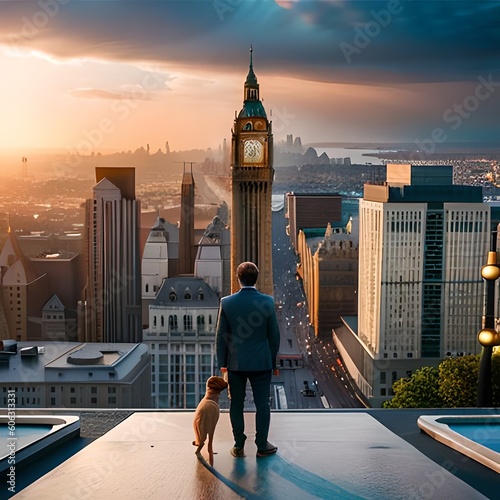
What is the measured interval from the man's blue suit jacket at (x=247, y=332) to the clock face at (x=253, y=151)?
7243 millimetres

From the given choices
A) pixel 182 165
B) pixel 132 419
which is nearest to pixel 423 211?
pixel 182 165

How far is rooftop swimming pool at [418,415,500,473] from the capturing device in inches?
68.4

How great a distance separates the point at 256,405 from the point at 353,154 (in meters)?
6.56

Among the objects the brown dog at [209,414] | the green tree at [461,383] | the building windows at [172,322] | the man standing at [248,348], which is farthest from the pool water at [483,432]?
A: the building windows at [172,322]

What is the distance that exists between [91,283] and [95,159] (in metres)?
1.41

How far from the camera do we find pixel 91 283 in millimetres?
7902

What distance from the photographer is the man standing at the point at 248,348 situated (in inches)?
63.5

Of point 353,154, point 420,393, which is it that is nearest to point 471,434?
point 420,393

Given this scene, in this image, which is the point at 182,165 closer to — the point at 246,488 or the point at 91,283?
the point at 91,283

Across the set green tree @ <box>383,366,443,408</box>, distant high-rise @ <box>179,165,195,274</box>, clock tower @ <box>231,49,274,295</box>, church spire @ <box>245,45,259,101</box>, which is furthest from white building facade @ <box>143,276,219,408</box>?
green tree @ <box>383,366,443,408</box>

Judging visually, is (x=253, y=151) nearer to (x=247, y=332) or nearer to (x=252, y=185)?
(x=252, y=185)

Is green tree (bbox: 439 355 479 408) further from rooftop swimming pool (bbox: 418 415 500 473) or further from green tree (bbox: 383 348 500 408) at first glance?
rooftop swimming pool (bbox: 418 415 500 473)

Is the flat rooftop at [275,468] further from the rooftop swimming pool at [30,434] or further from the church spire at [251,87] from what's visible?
the church spire at [251,87]

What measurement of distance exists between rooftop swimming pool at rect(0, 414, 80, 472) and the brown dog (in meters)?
0.42
